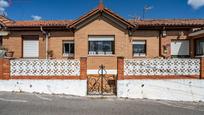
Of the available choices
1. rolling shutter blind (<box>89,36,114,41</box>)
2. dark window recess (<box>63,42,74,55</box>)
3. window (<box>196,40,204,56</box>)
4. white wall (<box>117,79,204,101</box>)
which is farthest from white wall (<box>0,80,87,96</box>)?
window (<box>196,40,204,56</box>)

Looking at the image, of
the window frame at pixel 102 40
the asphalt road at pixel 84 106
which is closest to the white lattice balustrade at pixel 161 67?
the asphalt road at pixel 84 106

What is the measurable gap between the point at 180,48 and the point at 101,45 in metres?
7.16

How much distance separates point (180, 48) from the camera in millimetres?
21641

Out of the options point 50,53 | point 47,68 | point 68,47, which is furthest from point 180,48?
point 47,68

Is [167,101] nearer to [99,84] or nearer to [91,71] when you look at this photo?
[99,84]

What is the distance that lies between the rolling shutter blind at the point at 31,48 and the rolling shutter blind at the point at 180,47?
11381 millimetres

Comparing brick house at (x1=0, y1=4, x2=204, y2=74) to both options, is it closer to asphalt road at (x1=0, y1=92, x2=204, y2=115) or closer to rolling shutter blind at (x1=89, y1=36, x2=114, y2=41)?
rolling shutter blind at (x1=89, y1=36, x2=114, y2=41)

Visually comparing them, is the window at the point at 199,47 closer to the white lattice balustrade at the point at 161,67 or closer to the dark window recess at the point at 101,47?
the dark window recess at the point at 101,47

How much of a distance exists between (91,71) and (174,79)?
7262 millimetres

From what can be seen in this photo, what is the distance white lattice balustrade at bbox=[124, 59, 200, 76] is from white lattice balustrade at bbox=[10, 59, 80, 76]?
2.69m

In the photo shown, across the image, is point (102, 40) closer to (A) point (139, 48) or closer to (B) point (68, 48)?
(B) point (68, 48)

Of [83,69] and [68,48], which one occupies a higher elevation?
[68,48]

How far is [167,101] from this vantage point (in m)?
12.4

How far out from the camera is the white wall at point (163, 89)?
1260 cm
